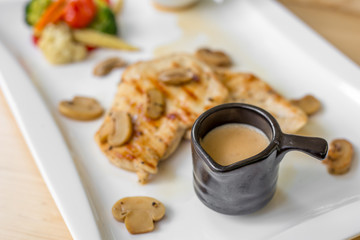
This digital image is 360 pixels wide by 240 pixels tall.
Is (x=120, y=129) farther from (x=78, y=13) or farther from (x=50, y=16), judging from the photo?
(x=50, y=16)

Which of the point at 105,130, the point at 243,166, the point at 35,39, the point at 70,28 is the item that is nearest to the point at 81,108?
the point at 105,130

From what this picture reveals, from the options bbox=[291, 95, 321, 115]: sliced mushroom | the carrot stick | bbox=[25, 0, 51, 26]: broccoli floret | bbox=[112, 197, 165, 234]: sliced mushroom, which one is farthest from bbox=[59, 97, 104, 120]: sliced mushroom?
bbox=[291, 95, 321, 115]: sliced mushroom

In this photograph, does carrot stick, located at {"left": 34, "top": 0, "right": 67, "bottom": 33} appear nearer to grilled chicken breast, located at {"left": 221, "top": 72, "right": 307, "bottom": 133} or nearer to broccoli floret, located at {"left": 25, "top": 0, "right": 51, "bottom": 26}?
broccoli floret, located at {"left": 25, "top": 0, "right": 51, "bottom": 26}

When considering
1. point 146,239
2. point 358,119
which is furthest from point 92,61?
point 358,119

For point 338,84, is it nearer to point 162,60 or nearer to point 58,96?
point 162,60

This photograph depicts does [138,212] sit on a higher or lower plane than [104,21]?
lower

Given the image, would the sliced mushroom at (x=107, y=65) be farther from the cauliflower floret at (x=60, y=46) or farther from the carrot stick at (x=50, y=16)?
the carrot stick at (x=50, y=16)
